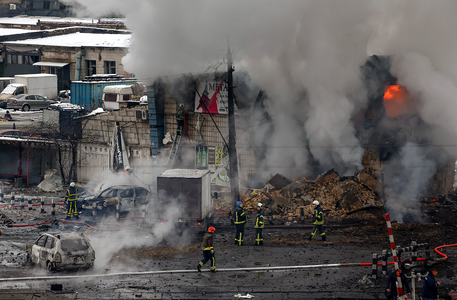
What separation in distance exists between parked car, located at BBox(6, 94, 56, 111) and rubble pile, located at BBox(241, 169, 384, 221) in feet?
72.3

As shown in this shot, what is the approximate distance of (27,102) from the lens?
36625 mm

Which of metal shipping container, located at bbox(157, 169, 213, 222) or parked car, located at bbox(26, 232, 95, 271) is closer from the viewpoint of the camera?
parked car, located at bbox(26, 232, 95, 271)

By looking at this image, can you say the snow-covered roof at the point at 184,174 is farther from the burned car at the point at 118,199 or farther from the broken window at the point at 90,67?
the broken window at the point at 90,67

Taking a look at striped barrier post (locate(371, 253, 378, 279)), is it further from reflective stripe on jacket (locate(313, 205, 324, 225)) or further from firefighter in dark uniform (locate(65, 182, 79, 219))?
firefighter in dark uniform (locate(65, 182, 79, 219))

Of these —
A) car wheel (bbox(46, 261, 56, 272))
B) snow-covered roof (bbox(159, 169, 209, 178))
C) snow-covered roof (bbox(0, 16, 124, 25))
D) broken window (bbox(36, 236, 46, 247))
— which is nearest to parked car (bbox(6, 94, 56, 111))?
snow-covered roof (bbox(159, 169, 209, 178))

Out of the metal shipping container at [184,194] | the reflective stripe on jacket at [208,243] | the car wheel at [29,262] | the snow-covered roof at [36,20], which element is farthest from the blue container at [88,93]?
the snow-covered roof at [36,20]

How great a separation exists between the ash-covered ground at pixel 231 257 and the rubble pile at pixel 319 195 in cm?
66

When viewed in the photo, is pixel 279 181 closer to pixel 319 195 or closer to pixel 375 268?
pixel 319 195

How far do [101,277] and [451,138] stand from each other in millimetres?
14136

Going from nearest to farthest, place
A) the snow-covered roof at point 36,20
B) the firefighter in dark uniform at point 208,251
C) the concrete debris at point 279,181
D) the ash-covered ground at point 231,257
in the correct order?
the ash-covered ground at point 231,257, the firefighter in dark uniform at point 208,251, the concrete debris at point 279,181, the snow-covered roof at point 36,20

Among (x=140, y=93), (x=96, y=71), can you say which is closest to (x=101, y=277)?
(x=140, y=93)

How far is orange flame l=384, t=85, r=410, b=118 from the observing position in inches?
808

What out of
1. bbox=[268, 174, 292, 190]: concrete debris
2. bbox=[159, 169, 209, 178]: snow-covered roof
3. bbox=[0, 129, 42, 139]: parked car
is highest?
bbox=[0, 129, 42, 139]: parked car

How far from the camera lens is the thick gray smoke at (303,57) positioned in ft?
64.5
